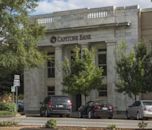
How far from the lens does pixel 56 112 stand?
138 ft

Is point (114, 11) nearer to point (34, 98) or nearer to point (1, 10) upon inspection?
point (34, 98)

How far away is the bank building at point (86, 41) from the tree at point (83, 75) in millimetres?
3067

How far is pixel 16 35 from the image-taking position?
31.0 metres

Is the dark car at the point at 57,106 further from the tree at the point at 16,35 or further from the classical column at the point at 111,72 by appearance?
the classical column at the point at 111,72

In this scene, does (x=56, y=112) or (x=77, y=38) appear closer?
(x=56, y=112)

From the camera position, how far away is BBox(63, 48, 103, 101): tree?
2036 inches

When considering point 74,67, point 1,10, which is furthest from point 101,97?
point 1,10

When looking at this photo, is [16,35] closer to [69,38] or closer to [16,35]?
[16,35]

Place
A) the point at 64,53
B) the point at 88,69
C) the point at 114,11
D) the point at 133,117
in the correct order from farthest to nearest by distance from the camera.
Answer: the point at 64,53 → the point at 114,11 → the point at 88,69 → the point at 133,117

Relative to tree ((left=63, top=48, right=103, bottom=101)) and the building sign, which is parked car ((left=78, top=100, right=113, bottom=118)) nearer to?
tree ((left=63, top=48, right=103, bottom=101))

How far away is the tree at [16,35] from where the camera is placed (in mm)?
29922

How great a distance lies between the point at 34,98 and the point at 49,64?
4.36 m

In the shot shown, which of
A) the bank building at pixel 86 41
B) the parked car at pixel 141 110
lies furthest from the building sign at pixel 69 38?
the parked car at pixel 141 110

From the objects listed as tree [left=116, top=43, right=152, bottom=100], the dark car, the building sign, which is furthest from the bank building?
the dark car
